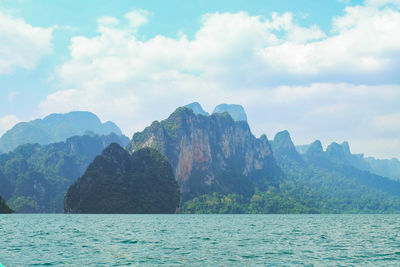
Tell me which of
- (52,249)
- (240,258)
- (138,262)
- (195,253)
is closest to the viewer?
(138,262)

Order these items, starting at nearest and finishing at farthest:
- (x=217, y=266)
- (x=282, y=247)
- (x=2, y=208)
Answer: (x=217, y=266) < (x=282, y=247) < (x=2, y=208)

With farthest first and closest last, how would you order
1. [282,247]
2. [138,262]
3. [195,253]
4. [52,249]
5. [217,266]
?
1. [282,247]
2. [52,249]
3. [195,253]
4. [138,262]
5. [217,266]

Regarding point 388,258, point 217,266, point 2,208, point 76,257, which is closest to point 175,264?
point 217,266

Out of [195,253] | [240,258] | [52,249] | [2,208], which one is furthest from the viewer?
[2,208]

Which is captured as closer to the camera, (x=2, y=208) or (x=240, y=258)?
(x=240, y=258)

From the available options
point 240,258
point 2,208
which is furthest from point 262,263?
point 2,208

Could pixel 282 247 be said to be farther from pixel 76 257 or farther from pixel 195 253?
pixel 76 257

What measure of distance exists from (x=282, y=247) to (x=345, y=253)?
21.9ft

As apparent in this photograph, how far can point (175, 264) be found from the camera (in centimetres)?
2977

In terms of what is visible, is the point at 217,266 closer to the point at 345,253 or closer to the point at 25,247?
the point at 345,253

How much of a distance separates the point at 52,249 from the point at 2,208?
165116 mm

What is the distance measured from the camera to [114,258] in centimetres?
3297

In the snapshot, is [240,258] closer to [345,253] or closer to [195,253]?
[195,253]

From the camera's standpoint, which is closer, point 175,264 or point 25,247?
point 175,264
